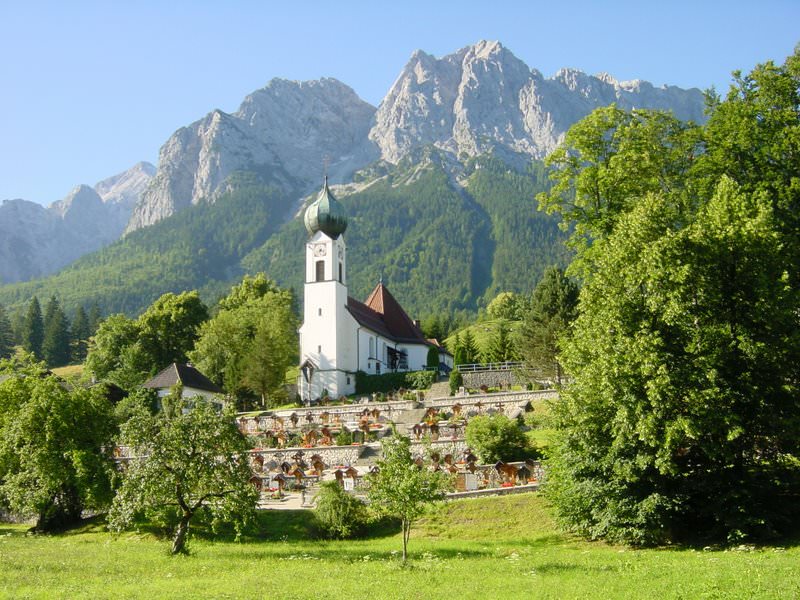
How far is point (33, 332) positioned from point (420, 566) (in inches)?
3675

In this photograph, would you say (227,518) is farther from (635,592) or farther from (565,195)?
(565,195)

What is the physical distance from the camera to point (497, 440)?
1131 inches

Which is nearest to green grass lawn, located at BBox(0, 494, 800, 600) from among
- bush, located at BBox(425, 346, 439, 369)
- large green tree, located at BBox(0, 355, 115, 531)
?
large green tree, located at BBox(0, 355, 115, 531)

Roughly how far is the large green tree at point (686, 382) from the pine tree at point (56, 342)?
3371 inches

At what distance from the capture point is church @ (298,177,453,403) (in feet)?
176

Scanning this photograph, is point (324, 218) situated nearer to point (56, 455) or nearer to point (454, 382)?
point (454, 382)

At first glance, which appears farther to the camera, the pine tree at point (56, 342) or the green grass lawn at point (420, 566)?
the pine tree at point (56, 342)

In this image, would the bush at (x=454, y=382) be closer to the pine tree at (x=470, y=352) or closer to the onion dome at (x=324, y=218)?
the pine tree at (x=470, y=352)

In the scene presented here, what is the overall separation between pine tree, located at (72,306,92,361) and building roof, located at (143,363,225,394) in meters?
53.4

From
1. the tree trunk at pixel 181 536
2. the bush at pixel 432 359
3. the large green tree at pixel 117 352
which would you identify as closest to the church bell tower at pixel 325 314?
the bush at pixel 432 359

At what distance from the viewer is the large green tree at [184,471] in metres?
20.5

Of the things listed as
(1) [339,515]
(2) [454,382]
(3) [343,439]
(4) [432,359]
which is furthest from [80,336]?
(1) [339,515]

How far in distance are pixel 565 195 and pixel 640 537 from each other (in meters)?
14.5

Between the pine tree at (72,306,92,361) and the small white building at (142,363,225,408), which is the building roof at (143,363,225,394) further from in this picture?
the pine tree at (72,306,92,361)
